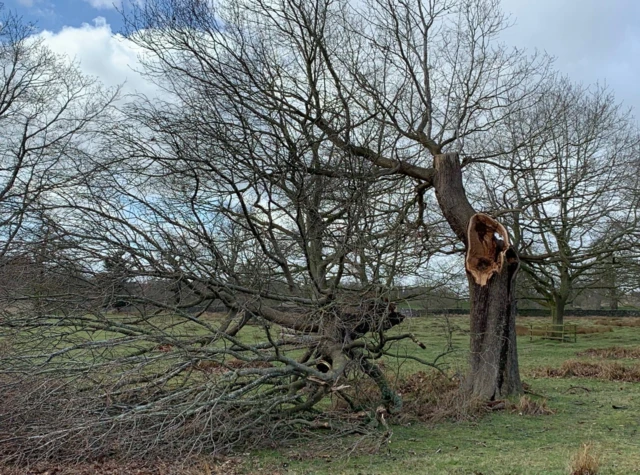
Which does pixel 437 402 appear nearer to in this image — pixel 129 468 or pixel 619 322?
pixel 129 468

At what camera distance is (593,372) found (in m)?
13.0

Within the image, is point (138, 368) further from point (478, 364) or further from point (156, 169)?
point (478, 364)

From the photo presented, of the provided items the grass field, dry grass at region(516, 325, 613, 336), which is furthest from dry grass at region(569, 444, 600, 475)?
dry grass at region(516, 325, 613, 336)

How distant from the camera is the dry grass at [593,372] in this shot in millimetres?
12367

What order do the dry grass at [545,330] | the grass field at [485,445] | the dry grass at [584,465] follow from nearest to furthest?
the dry grass at [584,465]
the grass field at [485,445]
the dry grass at [545,330]

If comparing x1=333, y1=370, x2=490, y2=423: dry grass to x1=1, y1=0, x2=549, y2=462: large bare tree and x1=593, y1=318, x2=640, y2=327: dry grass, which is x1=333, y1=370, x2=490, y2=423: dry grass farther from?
x1=593, y1=318, x2=640, y2=327: dry grass

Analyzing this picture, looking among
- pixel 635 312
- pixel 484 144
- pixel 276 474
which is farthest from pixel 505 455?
pixel 635 312

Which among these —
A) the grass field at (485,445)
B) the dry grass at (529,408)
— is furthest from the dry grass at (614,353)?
the dry grass at (529,408)

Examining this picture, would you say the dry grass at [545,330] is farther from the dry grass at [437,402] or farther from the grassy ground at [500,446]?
the dry grass at [437,402]

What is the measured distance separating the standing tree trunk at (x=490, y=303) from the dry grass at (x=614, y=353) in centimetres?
951

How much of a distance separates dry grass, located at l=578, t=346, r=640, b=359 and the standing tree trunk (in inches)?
374

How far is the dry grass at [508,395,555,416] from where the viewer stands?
834 centimetres

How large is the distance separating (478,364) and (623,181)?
20.1 ft

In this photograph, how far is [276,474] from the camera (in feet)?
17.3
